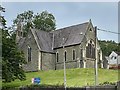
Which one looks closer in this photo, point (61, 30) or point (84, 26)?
point (84, 26)

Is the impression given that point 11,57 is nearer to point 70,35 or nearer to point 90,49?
point 70,35

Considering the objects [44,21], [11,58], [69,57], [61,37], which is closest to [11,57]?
[11,58]

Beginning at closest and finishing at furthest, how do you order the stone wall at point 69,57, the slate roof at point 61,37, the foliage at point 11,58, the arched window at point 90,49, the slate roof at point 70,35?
the foliage at point 11,58 < the stone wall at point 69,57 < the slate roof at point 70,35 < the arched window at point 90,49 < the slate roof at point 61,37

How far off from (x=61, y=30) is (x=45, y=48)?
5710mm

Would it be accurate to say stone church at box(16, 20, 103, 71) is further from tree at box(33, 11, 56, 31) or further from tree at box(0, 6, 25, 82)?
tree at box(33, 11, 56, 31)

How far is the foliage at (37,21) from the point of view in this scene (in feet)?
271

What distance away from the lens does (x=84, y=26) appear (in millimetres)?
57531

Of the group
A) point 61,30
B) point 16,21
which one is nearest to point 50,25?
point 16,21

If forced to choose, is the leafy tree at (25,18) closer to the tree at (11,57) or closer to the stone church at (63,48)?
the stone church at (63,48)

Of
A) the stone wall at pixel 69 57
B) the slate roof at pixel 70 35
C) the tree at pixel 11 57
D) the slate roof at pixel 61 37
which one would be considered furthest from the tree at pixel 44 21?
the tree at pixel 11 57

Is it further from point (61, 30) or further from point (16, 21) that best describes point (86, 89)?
point (16, 21)

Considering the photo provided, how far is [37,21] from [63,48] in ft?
87.6

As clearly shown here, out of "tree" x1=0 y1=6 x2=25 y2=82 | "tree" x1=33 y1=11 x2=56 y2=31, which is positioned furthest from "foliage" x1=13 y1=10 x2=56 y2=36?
"tree" x1=0 y1=6 x2=25 y2=82

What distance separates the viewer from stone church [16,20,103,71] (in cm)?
5619
